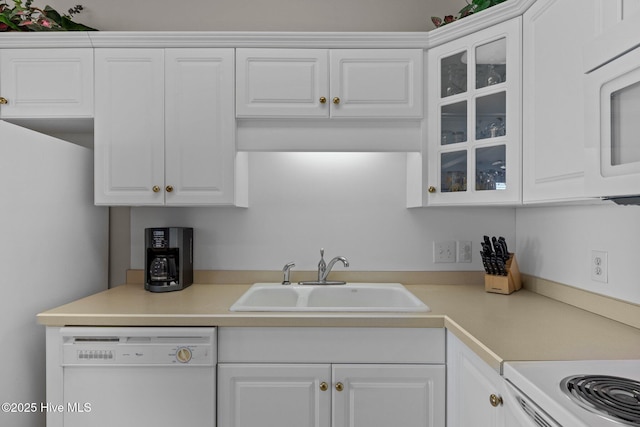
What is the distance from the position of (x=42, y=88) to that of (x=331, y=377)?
1.90m

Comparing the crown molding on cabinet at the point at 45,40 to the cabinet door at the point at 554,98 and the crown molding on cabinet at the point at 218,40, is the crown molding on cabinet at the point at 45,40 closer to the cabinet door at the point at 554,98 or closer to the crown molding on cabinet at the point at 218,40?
the crown molding on cabinet at the point at 218,40

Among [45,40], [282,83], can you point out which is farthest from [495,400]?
[45,40]

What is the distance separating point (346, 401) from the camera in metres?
1.53

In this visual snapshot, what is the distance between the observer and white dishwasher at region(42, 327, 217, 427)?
151cm

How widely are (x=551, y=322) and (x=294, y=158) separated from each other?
1436mm

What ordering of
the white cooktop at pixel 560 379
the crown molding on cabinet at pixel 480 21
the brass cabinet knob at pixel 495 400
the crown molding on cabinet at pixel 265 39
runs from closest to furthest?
the white cooktop at pixel 560 379 < the brass cabinet knob at pixel 495 400 < the crown molding on cabinet at pixel 480 21 < the crown molding on cabinet at pixel 265 39

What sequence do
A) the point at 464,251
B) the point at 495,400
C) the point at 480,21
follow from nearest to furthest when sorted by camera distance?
the point at 495,400 → the point at 480,21 → the point at 464,251

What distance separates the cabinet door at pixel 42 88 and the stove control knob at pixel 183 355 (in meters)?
1.22

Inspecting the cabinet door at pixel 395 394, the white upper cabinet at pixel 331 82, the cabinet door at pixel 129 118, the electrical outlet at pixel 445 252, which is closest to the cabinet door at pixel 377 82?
the white upper cabinet at pixel 331 82

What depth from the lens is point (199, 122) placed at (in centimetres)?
189

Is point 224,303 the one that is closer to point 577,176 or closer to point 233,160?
point 233,160

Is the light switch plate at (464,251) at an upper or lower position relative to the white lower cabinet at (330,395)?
upper

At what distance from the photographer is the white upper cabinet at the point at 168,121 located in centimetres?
189

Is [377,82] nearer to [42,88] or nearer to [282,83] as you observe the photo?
[282,83]
